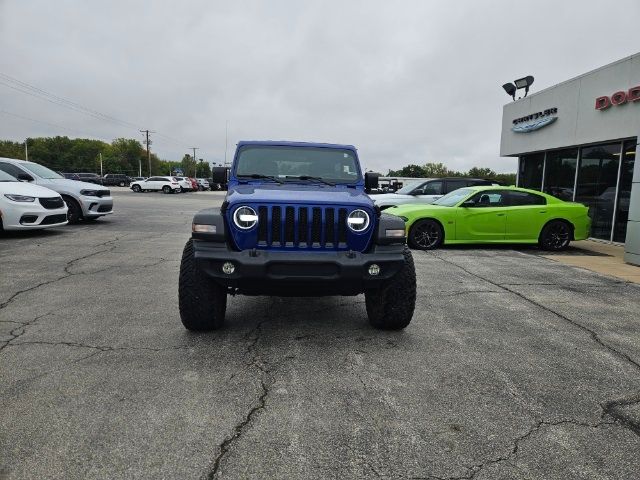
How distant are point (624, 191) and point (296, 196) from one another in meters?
11.0

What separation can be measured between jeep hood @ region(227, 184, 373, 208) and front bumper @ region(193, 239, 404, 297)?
1.36ft

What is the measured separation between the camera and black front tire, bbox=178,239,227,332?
3719 millimetres

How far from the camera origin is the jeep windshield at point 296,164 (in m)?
4.86

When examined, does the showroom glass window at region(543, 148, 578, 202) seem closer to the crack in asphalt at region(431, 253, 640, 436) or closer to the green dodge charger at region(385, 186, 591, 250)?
the green dodge charger at region(385, 186, 591, 250)

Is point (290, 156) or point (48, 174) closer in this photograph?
point (290, 156)

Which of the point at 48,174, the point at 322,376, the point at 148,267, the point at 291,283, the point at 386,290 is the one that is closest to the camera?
the point at 322,376

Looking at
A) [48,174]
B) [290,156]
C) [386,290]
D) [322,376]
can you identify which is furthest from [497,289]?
[48,174]

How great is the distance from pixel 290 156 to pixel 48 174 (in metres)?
9.59

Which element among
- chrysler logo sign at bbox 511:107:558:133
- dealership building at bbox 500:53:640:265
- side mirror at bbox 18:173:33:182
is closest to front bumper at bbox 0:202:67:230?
side mirror at bbox 18:173:33:182

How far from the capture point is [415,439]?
241 cm

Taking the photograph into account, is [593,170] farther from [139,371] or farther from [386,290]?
[139,371]

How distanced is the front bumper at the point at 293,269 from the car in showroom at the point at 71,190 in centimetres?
957

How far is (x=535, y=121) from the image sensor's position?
14836mm

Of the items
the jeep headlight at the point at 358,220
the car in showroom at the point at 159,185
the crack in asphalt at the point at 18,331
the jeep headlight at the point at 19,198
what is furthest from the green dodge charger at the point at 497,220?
the car in showroom at the point at 159,185
